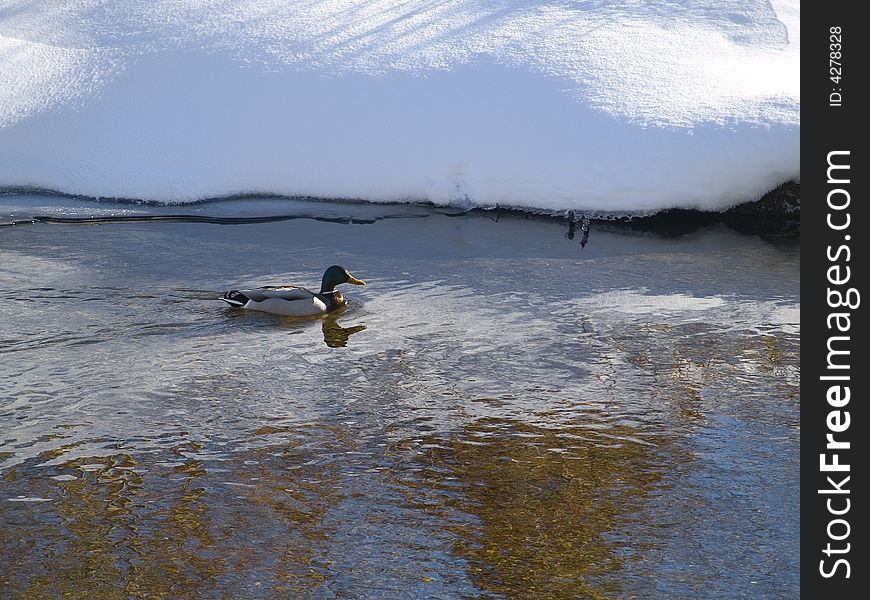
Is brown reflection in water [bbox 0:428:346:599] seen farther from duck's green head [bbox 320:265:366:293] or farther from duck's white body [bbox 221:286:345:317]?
duck's green head [bbox 320:265:366:293]

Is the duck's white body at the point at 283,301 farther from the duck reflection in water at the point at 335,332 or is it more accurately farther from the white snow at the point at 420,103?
the white snow at the point at 420,103

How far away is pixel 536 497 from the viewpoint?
3.98 metres

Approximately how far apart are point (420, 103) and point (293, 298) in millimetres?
2676

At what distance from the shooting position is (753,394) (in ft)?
16.4

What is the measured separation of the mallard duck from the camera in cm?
611

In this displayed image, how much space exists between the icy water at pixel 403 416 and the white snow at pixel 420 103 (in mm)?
495


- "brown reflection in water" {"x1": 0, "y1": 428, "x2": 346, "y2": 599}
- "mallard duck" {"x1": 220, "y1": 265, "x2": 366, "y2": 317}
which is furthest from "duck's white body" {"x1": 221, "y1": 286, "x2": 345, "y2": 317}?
"brown reflection in water" {"x1": 0, "y1": 428, "x2": 346, "y2": 599}

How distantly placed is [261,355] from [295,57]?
405cm

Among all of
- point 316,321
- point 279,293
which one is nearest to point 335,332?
point 316,321

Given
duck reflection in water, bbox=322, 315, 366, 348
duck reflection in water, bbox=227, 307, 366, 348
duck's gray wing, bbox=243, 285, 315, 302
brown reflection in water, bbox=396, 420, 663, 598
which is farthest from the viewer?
duck's gray wing, bbox=243, 285, 315, 302

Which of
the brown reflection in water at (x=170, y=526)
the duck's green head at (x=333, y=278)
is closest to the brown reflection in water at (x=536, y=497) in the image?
the brown reflection in water at (x=170, y=526)

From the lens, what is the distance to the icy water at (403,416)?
11.5 ft

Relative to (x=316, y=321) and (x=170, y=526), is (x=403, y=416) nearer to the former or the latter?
(x=170, y=526)

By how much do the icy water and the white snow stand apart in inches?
19.5
